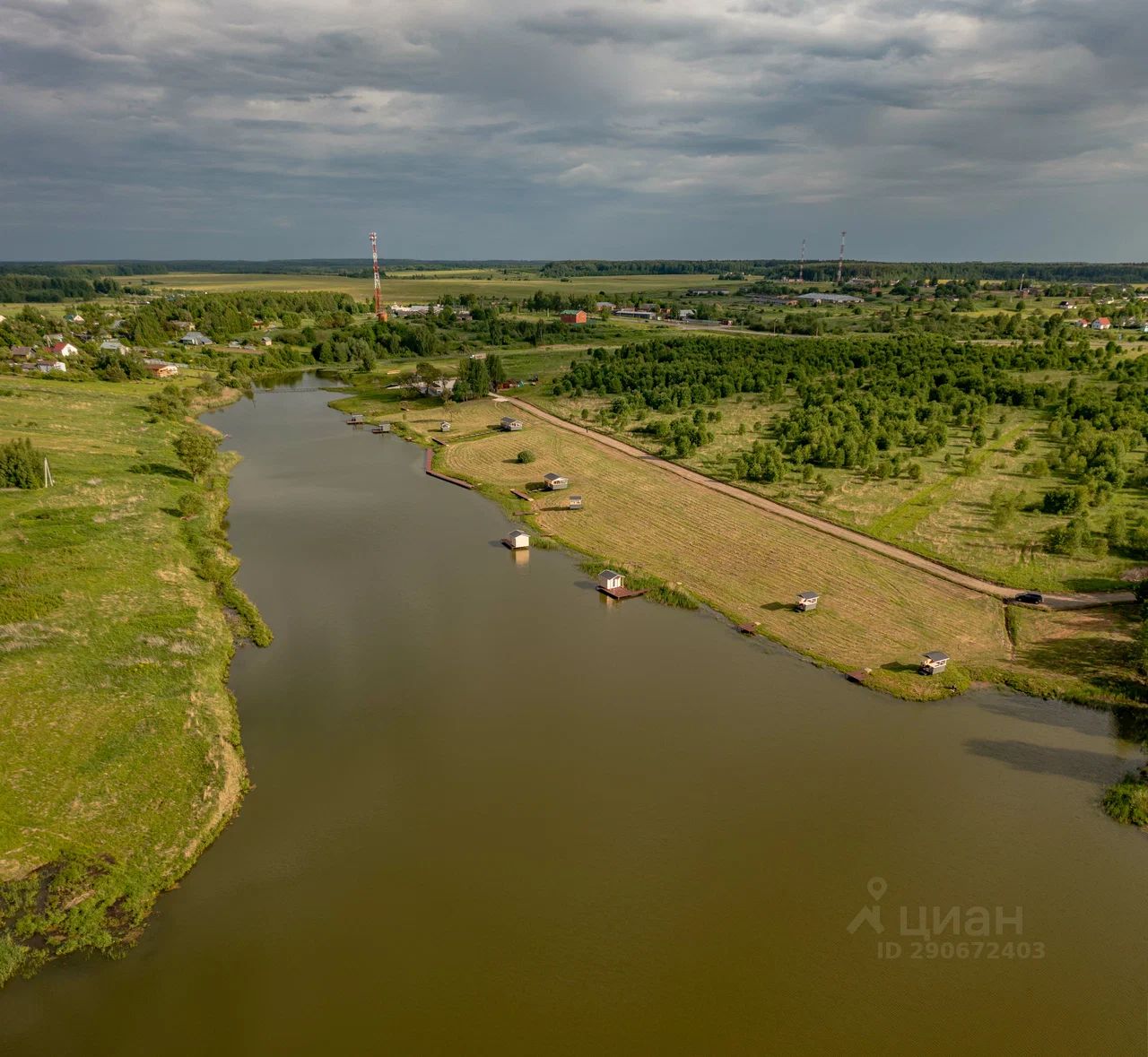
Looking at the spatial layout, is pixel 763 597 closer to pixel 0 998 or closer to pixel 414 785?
pixel 414 785

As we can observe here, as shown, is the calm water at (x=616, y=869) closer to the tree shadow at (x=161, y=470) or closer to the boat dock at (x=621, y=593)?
the boat dock at (x=621, y=593)

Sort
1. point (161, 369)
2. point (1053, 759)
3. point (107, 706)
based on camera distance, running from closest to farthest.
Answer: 1. point (1053, 759)
2. point (107, 706)
3. point (161, 369)

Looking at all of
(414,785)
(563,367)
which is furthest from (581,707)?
(563,367)

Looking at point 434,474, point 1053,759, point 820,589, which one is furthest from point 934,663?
point 434,474

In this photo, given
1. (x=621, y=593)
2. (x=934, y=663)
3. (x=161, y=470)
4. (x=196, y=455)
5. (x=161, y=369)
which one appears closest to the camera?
(x=934, y=663)

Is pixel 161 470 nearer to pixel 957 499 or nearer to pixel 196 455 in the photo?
pixel 196 455

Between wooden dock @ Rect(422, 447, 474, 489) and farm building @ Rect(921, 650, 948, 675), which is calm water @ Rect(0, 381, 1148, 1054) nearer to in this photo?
farm building @ Rect(921, 650, 948, 675)
